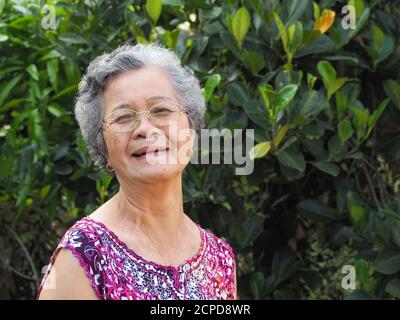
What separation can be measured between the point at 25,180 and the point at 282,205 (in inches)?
47.9

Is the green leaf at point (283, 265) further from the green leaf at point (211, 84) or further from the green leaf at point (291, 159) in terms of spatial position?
the green leaf at point (211, 84)

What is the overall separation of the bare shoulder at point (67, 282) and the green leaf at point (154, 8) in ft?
5.34

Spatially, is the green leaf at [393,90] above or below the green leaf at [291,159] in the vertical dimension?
above

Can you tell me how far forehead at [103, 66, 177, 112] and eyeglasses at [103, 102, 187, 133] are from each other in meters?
0.02

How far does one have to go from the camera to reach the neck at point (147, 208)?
244 centimetres

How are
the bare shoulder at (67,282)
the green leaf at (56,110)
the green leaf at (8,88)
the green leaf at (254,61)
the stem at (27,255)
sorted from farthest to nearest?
the stem at (27,255) → the green leaf at (8,88) → the green leaf at (56,110) → the green leaf at (254,61) → the bare shoulder at (67,282)

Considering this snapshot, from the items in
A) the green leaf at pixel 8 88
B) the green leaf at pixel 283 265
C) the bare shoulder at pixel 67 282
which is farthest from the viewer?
the green leaf at pixel 8 88

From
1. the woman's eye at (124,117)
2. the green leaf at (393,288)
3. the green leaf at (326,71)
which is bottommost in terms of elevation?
the green leaf at (393,288)

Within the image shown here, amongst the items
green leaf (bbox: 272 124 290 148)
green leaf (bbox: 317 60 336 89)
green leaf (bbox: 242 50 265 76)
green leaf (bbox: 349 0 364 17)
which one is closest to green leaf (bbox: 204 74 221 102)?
green leaf (bbox: 242 50 265 76)

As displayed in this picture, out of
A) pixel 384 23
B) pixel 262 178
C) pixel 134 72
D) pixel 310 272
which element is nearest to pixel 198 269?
pixel 134 72

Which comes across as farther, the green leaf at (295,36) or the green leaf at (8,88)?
the green leaf at (8,88)

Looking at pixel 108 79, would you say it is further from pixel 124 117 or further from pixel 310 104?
pixel 310 104

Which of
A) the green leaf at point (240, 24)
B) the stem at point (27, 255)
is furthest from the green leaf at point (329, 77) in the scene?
the stem at point (27, 255)

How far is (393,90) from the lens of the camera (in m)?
3.58
